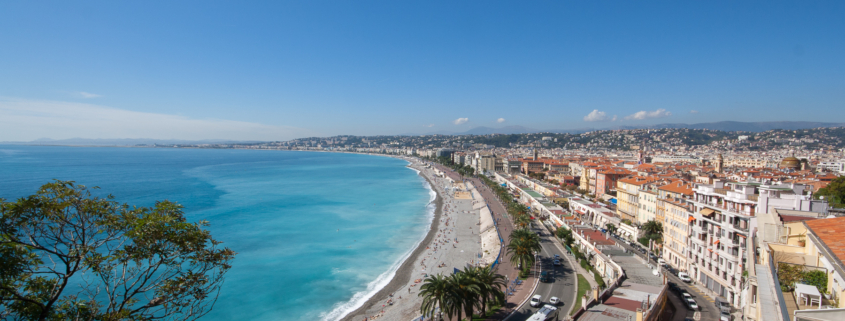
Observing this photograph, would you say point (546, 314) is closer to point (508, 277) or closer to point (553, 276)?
point (553, 276)

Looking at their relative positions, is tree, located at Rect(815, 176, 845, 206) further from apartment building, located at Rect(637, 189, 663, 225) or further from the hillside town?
apartment building, located at Rect(637, 189, 663, 225)

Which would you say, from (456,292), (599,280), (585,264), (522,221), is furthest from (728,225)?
(522,221)

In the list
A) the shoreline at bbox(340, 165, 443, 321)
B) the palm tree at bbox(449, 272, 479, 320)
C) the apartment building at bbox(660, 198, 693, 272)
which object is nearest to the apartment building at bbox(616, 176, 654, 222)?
the apartment building at bbox(660, 198, 693, 272)

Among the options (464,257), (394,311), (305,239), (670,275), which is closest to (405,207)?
(305,239)

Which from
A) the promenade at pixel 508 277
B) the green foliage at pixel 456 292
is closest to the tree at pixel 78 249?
the green foliage at pixel 456 292

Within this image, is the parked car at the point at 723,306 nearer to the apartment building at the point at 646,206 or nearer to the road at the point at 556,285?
the road at the point at 556,285

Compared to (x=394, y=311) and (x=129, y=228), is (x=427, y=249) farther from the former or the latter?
(x=129, y=228)
